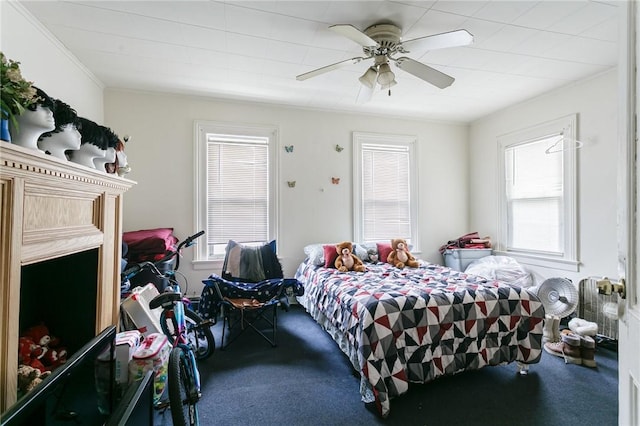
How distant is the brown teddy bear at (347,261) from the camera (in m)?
3.16

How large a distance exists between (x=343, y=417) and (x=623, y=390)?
1.41 meters

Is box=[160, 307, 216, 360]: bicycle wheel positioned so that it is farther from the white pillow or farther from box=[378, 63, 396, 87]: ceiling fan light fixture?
box=[378, 63, 396, 87]: ceiling fan light fixture

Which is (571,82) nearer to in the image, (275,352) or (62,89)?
(275,352)

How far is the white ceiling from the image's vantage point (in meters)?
1.99

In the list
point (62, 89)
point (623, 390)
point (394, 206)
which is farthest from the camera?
→ point (394, 206)

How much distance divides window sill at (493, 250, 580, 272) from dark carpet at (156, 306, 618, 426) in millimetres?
917

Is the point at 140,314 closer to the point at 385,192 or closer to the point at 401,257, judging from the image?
the point at 401,257

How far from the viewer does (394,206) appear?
170 inches

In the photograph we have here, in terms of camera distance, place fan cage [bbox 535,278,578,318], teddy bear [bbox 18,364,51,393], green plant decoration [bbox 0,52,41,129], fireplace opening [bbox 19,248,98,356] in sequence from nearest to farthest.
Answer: green plant decoration [bbox 0,52,41,129] < teddy bear [bbox 18,364,51,393] < fireplace opening [bbox 19,248,98,356] < fan cage [bbox 535,278,578,318]

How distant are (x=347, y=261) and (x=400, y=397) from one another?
1466mm

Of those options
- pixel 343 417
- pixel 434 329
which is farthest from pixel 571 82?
pixel 343 417

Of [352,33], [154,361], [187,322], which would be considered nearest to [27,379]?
[154,361]

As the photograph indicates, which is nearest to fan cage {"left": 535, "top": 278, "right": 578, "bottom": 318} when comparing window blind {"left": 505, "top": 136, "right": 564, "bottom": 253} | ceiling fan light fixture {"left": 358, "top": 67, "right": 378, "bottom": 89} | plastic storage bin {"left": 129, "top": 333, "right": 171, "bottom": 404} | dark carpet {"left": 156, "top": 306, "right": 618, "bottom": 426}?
dark carpet {"left": 156, "top": 306, "right": 618, "bottom": 426}

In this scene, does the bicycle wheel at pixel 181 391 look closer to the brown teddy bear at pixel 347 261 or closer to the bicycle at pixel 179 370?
the bicycle at pixel 179 370
